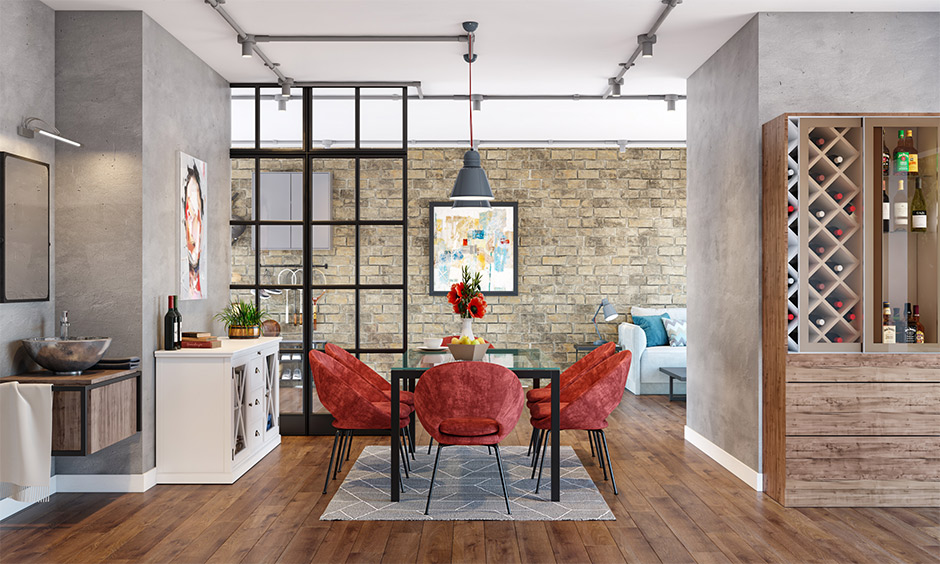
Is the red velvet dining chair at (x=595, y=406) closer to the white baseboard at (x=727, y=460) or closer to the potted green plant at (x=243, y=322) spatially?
the white baseboard at (x=727, y=460)

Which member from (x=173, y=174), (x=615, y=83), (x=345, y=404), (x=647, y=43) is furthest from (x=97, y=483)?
(x=615, y=83)

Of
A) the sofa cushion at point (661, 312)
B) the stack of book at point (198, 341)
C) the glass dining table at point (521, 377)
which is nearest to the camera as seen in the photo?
the glass dining table at point (521, 377)

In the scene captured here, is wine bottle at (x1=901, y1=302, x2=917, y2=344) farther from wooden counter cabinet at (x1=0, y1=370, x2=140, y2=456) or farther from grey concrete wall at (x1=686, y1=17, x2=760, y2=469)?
wooden counter cabinet at (x1=0, y1=370, x2=140, y2=456)

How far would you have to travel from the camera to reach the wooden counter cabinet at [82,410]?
12.2 ft

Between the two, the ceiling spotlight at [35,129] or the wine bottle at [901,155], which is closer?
the ceiling spotlight at [35,129]

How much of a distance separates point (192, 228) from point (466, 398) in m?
2.59

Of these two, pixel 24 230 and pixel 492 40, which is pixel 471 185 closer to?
pixel 492 40

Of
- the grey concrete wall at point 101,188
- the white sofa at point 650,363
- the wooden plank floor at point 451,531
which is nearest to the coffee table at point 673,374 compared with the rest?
the white sofa at point 650,363

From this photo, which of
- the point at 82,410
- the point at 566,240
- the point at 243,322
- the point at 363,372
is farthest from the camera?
the point at 566,240

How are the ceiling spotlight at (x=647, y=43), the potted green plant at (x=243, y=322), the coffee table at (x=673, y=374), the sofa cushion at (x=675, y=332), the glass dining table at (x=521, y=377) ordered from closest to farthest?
the glass dining table at (x=521, y=377) → the ceiling spotlight at (x=647, y=43) → the potted green plant at (x=243, y=322) → the coffee table at (x=673, y=374) → the sofa cushion at (x=675, y=332)

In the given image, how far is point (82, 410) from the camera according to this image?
12.2 feet

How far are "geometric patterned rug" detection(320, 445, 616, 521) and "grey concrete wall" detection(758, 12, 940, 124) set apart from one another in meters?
2.62

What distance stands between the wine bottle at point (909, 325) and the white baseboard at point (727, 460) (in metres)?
1.17

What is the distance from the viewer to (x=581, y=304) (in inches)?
344
